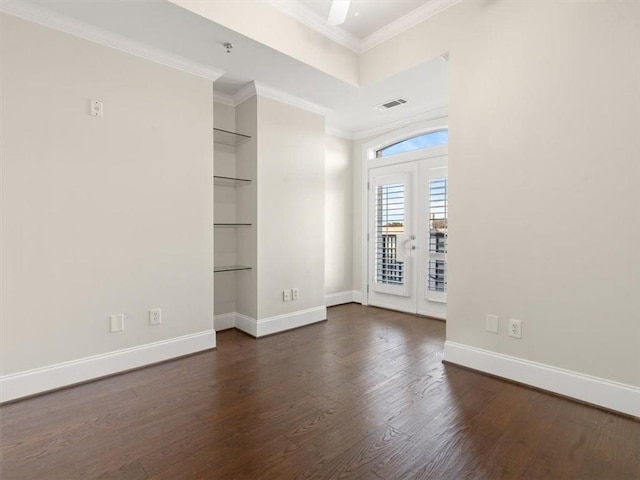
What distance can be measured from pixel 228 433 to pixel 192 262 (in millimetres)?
1763

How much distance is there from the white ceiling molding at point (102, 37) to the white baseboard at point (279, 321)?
2.68m

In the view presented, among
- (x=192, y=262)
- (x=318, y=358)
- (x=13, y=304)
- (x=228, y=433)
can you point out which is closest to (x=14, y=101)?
(x=13, y=304)

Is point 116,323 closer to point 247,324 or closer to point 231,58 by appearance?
point 247,324

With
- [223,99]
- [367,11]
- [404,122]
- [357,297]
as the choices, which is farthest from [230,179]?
[357,297]

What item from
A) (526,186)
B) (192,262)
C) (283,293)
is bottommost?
(283,293)

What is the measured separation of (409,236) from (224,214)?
8.46ft

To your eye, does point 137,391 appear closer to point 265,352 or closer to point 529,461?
point 265,352

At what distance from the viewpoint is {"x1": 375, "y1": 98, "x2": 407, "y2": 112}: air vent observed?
4.04 meters

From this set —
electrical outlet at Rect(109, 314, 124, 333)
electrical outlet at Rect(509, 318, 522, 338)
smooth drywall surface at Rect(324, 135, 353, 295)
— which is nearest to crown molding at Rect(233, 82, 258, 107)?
smooth drywall surface at Rect(324, 135, 353, 295)

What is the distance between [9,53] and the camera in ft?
7.48

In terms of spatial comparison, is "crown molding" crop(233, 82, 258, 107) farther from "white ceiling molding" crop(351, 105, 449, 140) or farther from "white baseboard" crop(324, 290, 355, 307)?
"white baseboard" crop(324, 290, 355, 307)

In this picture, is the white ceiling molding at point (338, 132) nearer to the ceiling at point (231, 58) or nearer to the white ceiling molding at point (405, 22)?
the ceiling at point (231, 58)

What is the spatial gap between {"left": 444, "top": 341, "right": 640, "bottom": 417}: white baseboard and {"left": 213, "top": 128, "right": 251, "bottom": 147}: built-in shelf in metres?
3.14

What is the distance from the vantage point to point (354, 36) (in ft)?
11.5
